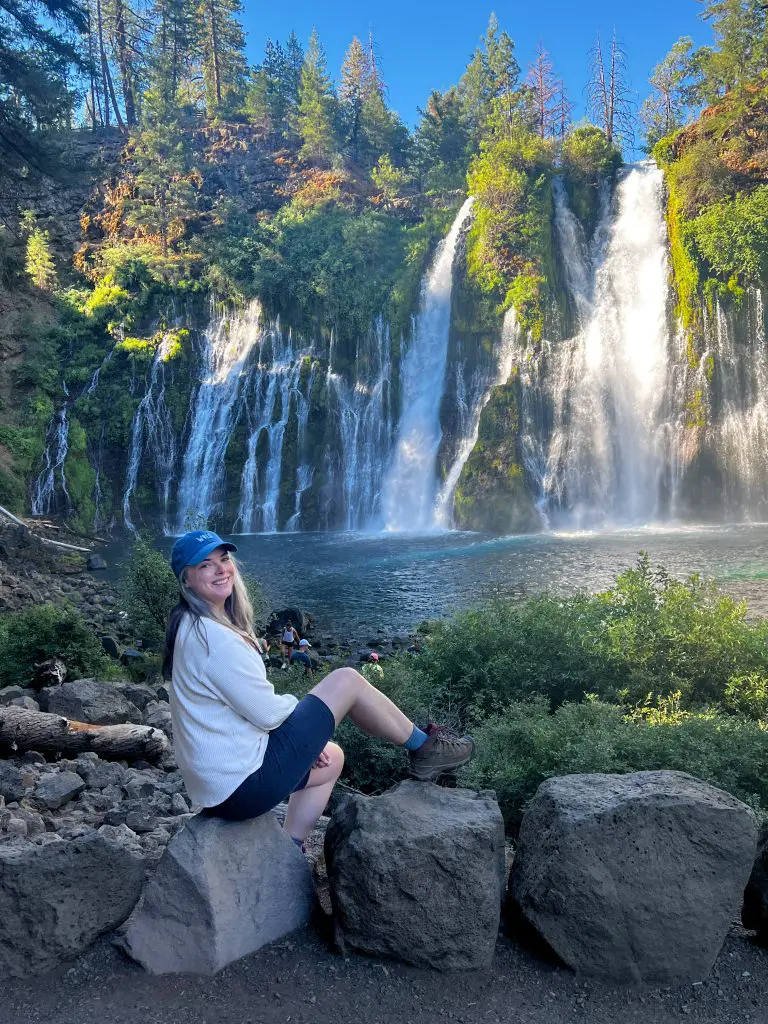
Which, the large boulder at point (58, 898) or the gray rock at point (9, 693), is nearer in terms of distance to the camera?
the large boulder at point (58, 898)

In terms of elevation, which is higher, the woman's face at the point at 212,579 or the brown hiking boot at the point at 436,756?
the woman's face at the point at 212,579

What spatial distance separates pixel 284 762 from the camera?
128 inches

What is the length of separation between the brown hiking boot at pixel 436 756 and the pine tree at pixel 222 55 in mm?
58992

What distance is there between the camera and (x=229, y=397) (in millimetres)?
31234

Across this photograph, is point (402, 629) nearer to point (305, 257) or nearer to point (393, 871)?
point (393, 871)

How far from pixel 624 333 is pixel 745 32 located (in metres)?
14.8

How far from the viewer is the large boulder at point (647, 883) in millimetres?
2900

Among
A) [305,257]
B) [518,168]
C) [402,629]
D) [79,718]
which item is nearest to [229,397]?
[305,257]

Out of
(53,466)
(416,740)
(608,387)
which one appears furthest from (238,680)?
(53,466)

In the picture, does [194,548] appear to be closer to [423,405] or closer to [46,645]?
[46,645]

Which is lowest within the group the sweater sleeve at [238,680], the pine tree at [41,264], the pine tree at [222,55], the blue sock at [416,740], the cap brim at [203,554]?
the blue sock at [416,740]

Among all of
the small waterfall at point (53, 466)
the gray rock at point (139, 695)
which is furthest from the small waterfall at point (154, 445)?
the gray rock at point (139, 695)

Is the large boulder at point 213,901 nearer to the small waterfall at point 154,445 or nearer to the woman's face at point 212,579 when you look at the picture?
the woman's face at point 212,579

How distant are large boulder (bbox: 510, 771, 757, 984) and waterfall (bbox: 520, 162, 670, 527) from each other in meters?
24.1
